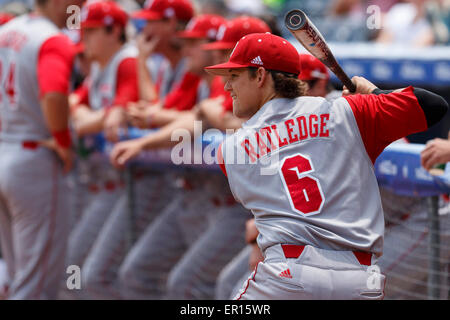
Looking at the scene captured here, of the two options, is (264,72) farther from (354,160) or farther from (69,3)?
(69,3)

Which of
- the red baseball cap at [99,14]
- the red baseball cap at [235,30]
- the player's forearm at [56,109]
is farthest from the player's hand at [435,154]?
the red baseball cap at [99,14]

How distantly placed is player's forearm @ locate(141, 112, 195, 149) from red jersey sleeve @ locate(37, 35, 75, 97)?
1.77 feet

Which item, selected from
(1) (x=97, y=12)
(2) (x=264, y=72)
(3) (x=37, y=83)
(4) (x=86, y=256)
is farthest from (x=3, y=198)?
(2) (x=264, y=72)

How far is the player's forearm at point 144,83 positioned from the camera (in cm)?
461

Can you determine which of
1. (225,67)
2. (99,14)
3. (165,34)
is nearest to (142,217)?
(165,34)

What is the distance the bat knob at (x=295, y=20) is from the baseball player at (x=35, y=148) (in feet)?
6.77

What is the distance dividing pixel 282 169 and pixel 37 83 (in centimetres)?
224

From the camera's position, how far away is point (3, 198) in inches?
168

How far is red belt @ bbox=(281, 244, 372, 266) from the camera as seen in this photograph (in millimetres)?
2396

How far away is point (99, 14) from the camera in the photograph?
477 cm

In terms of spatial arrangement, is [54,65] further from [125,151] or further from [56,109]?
[125,151]

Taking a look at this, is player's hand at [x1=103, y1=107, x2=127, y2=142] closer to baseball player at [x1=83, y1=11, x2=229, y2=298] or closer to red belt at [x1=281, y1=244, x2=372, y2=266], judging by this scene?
baseball player at [x1=83, y1=11, x2=229, y2=298]

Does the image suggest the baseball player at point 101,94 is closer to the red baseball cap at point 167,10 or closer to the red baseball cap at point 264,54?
the red baseball cap at point 167,10
